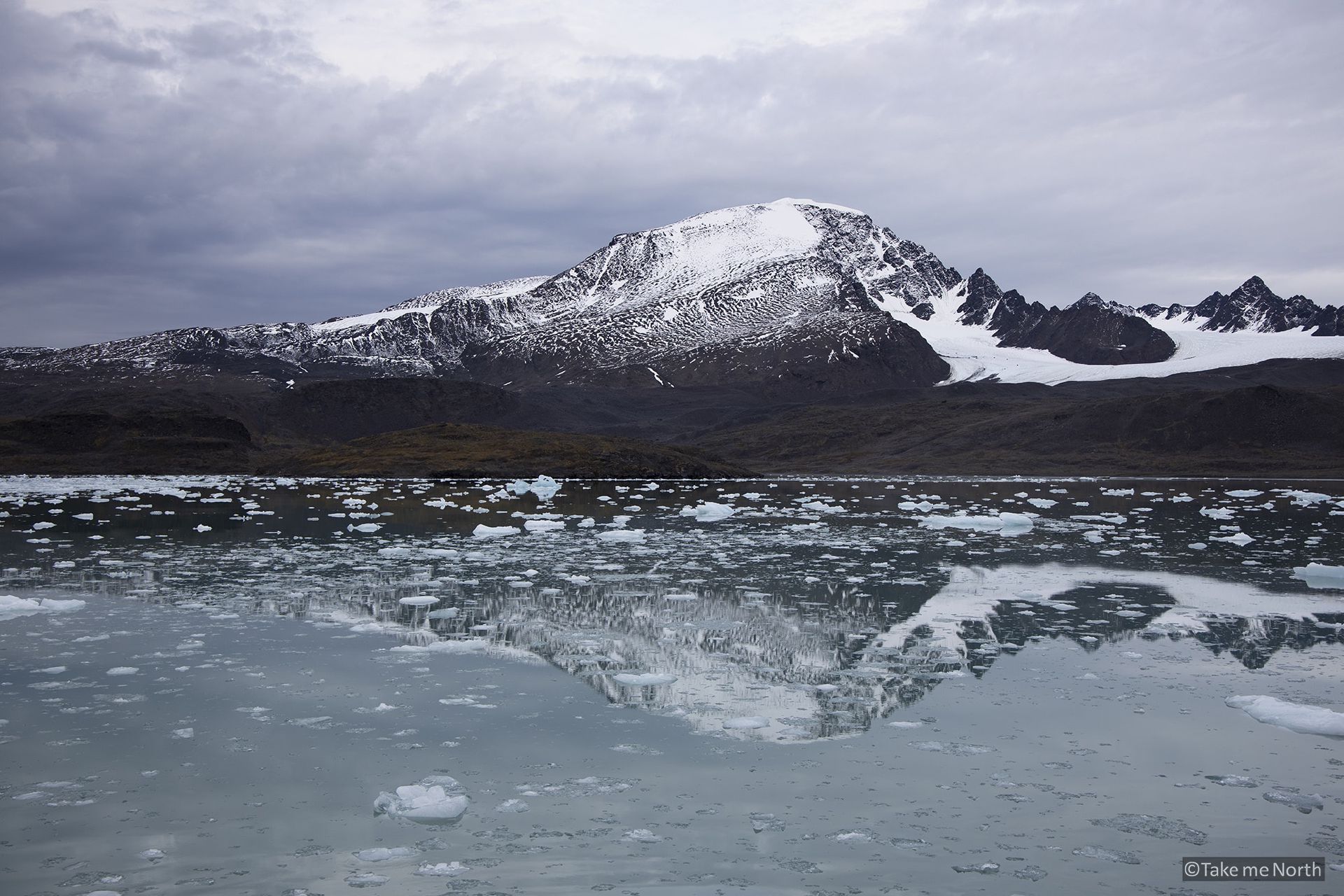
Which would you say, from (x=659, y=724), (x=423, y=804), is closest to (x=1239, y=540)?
(x=659, y=724)

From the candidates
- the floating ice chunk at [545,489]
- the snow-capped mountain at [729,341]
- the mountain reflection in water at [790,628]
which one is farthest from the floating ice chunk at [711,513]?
the snow-capped mountain at [729,341]

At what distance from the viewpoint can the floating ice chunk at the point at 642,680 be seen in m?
8.84

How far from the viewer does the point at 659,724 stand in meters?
7.62

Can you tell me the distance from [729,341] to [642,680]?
154435 millimetres

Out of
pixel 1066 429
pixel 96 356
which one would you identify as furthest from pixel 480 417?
pixel 96 356

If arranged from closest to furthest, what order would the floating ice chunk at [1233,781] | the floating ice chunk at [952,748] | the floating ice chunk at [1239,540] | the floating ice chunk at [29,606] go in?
the floating ice chunk at [1233,781] → the floating ice chunk at [952,748] → the floating ice chunk at [29,606] → the floating ice chunk at [1239,540]

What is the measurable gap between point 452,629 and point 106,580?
6854 millimetres

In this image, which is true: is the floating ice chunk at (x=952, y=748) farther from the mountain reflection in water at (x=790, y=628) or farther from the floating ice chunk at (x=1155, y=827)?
the floating ice chunk at (x=1155, y=827)

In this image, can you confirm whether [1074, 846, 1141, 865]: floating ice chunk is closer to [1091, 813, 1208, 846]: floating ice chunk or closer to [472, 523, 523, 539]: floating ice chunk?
[1091, 813, 1208, 846]: floating ice chunk

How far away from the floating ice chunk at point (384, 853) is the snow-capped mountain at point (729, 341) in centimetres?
13995

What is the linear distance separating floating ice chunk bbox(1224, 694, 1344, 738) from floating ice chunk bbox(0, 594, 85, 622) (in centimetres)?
1269

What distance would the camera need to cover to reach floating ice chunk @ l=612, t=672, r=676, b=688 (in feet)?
29.0

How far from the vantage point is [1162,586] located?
14883 millimetres

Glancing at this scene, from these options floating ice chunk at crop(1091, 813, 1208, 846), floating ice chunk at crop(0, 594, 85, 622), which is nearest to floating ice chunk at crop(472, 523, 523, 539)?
floating ice chunk at crop(0, 594, 85, 622)
